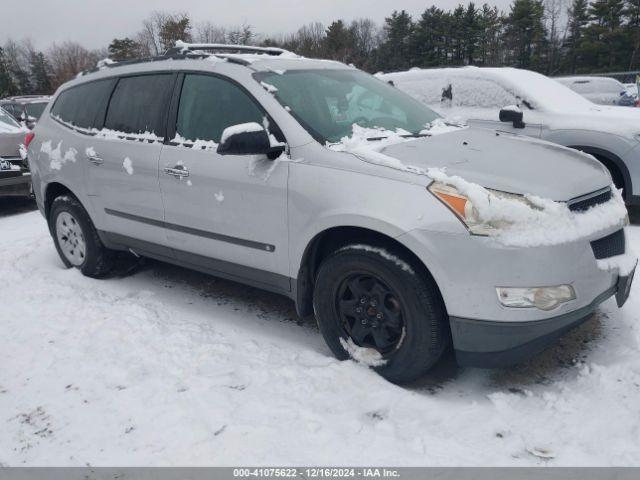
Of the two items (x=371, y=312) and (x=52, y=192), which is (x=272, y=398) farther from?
(x=52, y=192)

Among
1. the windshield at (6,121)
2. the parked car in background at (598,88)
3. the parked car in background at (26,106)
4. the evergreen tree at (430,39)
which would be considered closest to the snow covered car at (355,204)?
the windshield at (6,121)

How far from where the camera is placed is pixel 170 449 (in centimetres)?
237

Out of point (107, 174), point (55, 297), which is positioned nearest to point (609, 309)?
point (107, 174)

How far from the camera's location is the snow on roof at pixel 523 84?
609cm

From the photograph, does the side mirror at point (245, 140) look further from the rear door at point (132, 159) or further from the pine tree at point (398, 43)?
the pine tree at point (398, 43)

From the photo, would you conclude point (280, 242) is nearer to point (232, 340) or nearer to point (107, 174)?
point (232, 340)

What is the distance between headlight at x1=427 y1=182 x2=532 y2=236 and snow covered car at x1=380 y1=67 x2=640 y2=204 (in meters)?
2.55

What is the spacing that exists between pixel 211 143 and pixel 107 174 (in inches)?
47.0

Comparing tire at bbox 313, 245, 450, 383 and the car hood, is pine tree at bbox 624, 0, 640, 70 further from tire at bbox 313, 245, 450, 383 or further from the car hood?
tire at bbox 313, 245, 450, 383

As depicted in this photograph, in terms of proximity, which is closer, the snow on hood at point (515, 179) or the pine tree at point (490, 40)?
the snow on hood at point (515, 179)

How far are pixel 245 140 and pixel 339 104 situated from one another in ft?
2.87

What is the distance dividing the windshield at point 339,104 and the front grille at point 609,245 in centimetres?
132

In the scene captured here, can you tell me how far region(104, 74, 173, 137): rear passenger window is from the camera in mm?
3793

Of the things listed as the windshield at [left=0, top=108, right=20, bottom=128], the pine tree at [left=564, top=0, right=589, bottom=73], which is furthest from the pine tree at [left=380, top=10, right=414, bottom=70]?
the windshield at [left=0, top=108, right=20, bottom=128]
